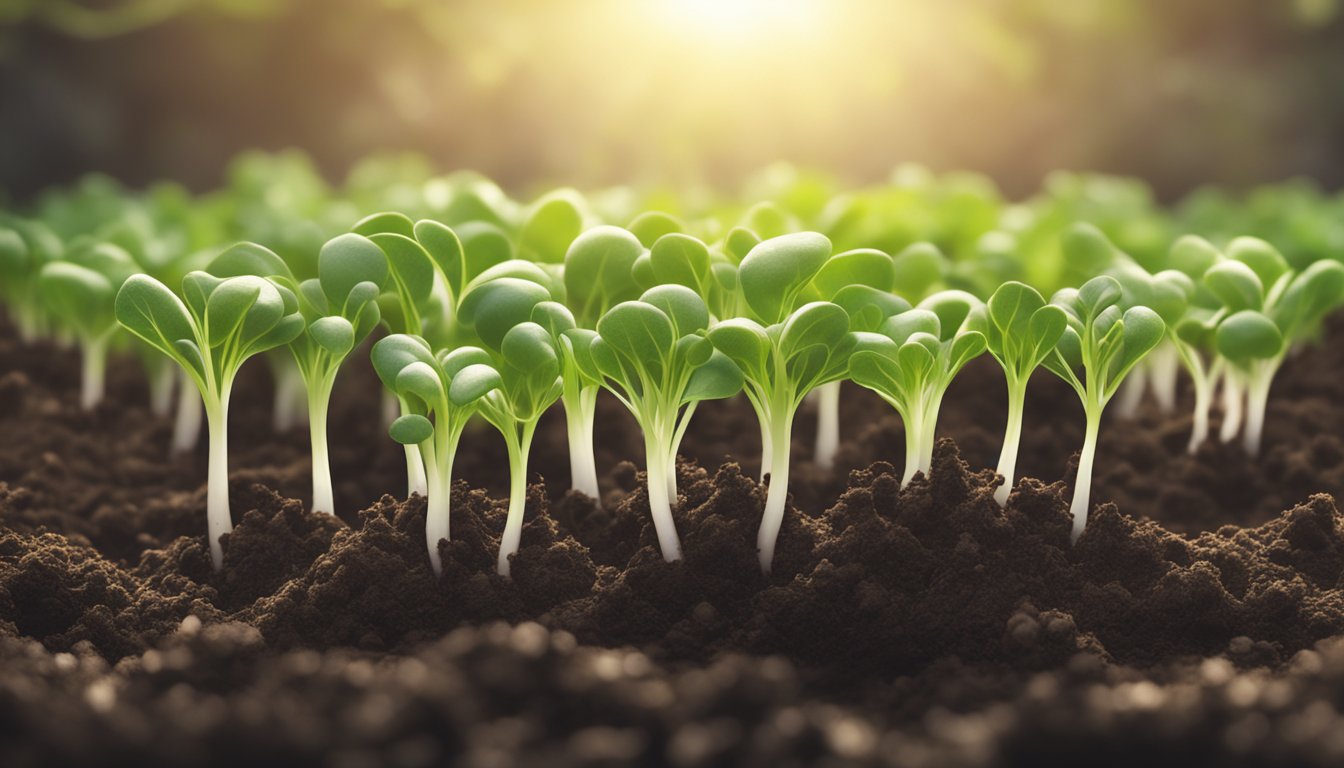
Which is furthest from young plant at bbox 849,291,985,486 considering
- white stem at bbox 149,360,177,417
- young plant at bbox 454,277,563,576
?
white stem at bbox 149,360,177,417

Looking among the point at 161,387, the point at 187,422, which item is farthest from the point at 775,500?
the point at 161,387

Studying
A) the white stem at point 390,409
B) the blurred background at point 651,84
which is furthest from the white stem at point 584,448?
the blurred background at point 651,84

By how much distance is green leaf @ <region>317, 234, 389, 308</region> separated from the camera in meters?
1.41

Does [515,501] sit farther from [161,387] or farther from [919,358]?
[161,387]

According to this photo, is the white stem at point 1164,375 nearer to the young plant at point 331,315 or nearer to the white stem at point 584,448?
the white stem at point 584,448

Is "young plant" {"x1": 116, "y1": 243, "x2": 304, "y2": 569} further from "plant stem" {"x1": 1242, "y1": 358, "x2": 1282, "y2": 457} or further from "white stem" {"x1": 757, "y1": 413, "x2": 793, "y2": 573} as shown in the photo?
"plant stem" {"x1": 1242, "y1": 358, "x2": 1282, "y2": 457}

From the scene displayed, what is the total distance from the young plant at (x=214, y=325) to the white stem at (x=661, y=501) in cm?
45

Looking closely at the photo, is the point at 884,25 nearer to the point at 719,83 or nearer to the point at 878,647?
the point at 719,83

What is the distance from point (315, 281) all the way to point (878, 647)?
0.83 meters

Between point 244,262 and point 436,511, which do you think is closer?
point 436,511

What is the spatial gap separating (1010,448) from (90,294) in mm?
1374

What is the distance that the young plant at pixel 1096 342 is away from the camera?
1389 millimetres

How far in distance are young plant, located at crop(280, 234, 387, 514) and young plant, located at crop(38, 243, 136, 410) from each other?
0.46 meters

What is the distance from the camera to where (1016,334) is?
1.39m
